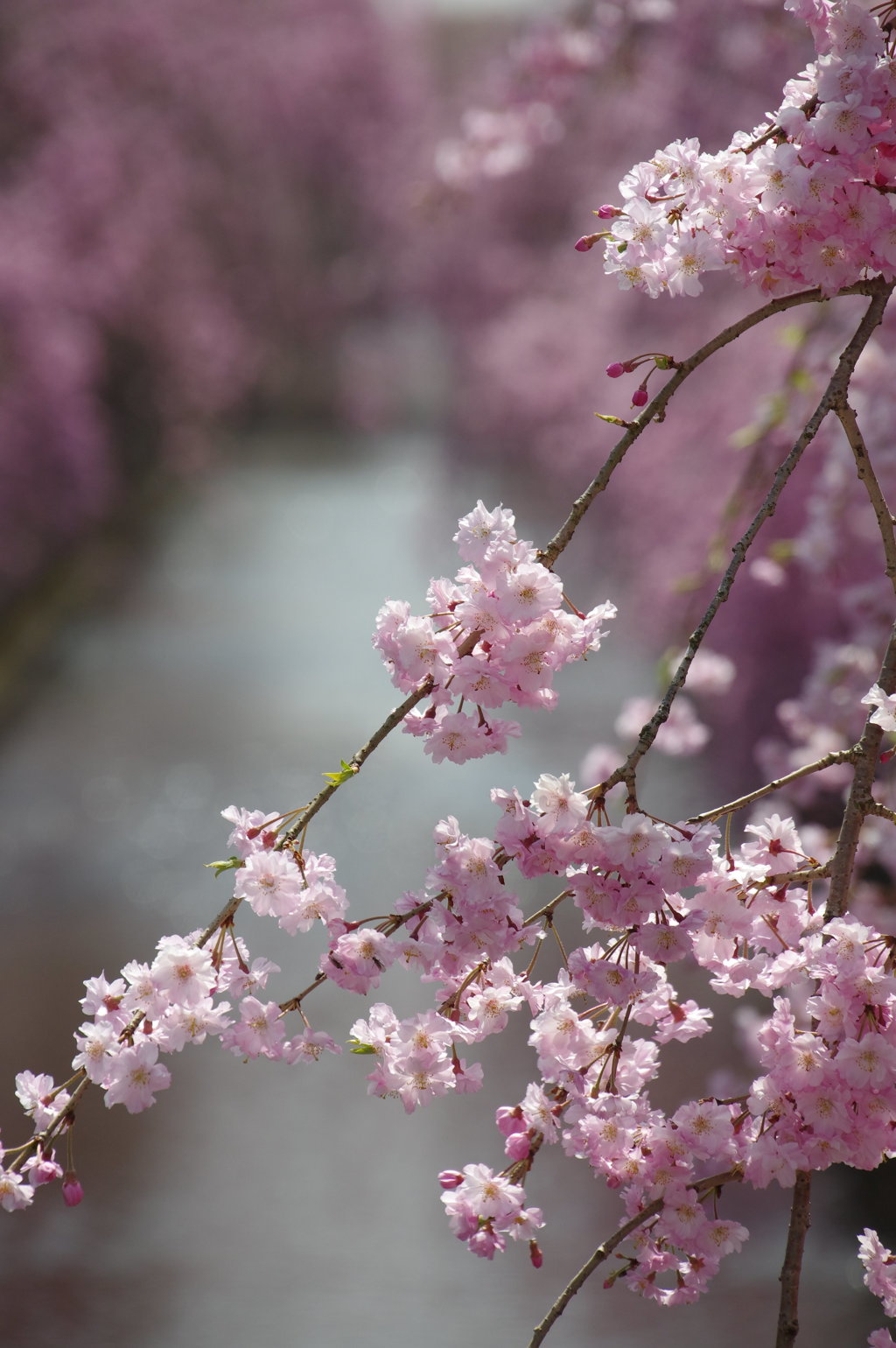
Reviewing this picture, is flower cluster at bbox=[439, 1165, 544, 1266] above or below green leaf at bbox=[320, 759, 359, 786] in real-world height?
below

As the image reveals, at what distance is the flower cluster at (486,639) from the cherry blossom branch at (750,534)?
0.16 ft

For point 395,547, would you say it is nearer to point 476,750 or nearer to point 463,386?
point 463,386

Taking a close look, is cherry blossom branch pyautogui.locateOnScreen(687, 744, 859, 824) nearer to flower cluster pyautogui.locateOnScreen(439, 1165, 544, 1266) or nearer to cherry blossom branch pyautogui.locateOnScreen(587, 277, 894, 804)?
cherry blossom branch pyautogui.locateOnScreen(587, 277, 894, 804)

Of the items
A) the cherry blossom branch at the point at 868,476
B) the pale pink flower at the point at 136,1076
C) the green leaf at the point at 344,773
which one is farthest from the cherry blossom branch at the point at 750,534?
the pale pink flower at the point at 136,1076

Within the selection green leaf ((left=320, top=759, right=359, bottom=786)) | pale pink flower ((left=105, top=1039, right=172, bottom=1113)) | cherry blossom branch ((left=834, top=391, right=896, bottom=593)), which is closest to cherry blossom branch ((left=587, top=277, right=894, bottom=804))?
cherry blossom branch ((left=834, top=391, right=896, bottom=593))

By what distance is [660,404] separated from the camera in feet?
2.06

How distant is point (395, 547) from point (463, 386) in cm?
200

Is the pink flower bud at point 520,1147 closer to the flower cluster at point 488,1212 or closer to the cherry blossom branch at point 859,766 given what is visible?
the flower cluster at point 488,1212

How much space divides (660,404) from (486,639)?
0.14m

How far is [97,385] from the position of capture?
5762mm

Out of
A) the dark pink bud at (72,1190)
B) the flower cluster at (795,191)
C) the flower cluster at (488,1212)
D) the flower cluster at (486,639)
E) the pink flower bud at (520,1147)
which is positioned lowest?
the flower cluster at (488,1212)

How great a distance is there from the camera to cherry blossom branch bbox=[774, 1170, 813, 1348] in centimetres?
61

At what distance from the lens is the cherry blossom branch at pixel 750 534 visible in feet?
1.87

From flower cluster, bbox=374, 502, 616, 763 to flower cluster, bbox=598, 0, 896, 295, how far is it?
16cm
